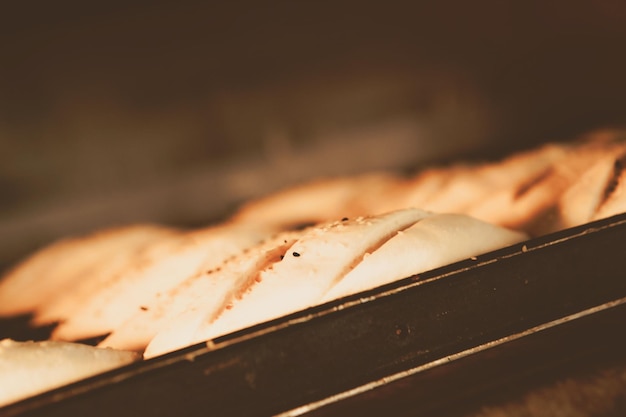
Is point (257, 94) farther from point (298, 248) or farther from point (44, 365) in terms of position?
point (44, 365)

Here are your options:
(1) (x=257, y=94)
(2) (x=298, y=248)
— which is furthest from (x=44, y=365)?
(1) (x=257, y=94)

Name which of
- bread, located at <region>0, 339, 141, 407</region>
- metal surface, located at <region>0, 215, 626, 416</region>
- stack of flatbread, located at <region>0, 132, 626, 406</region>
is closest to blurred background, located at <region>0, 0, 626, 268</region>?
stack of flatbread, located at <region>0, 132, 626, 406</region>

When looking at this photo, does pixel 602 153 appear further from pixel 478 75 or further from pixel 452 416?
pixel 452 416

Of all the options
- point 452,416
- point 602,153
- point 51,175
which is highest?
point 51,175

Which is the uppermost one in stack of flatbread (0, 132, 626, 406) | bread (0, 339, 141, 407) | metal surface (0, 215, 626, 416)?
stack of flatbread (0, 132, 626, 406)

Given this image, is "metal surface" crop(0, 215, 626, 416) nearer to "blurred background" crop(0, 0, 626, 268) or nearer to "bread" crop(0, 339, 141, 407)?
"bread" crop(0, 339, 141, 407)

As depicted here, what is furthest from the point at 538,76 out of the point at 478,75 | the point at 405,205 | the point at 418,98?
the point at 405,205
